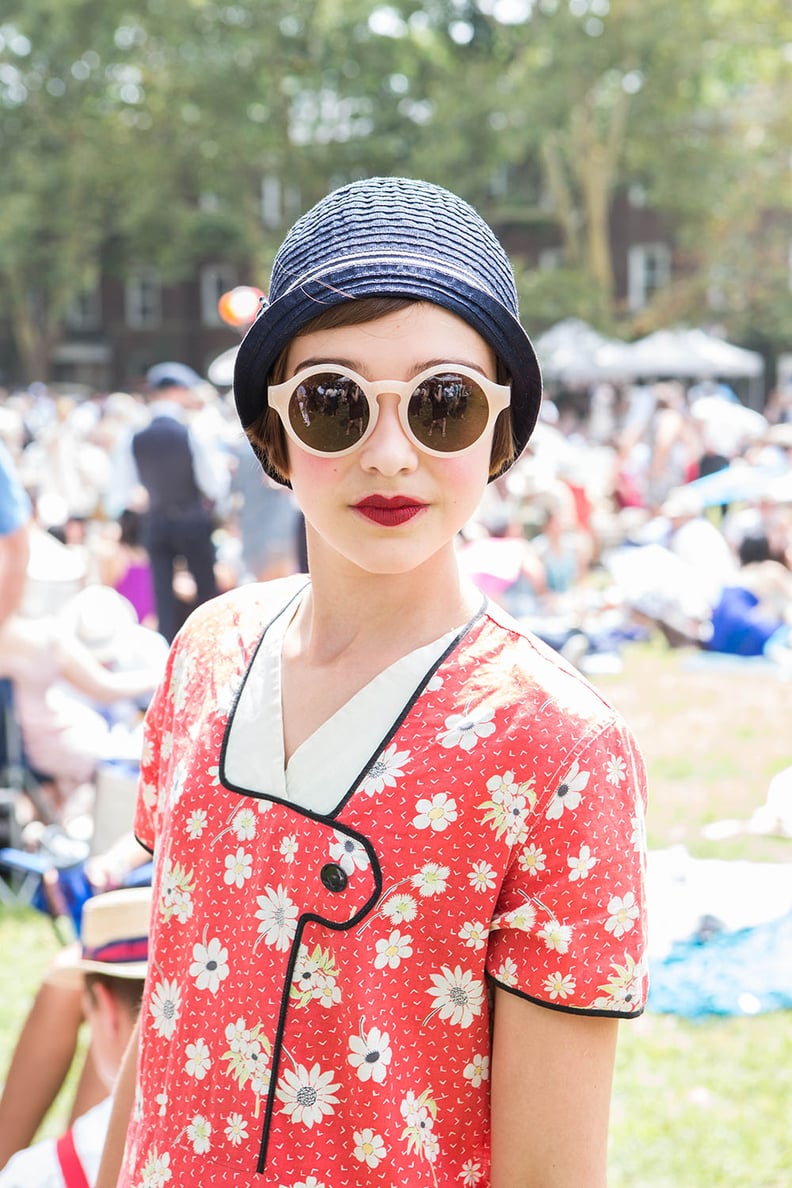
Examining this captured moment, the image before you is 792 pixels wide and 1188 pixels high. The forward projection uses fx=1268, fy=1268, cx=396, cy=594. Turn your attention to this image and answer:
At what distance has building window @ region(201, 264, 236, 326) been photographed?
43.8 meters

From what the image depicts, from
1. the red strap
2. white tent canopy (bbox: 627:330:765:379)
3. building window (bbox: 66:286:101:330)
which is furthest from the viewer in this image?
building window (bbox: 66:286:101:330)

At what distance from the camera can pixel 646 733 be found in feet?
24.7

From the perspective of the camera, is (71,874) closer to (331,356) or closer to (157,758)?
(157,758)

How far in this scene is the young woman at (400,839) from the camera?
45.6 inches

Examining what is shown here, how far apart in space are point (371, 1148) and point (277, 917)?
0.23 m

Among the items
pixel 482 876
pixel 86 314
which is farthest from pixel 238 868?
pixel 86 314

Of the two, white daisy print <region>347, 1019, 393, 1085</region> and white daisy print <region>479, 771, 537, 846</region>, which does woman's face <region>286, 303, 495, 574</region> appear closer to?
white daisy print <region>479, 771, 537, 846</region>

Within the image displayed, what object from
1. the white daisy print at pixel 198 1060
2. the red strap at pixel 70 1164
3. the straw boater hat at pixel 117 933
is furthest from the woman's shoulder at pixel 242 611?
the red strap at pixel 70 1164

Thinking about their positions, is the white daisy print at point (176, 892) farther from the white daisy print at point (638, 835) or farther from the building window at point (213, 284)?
the building window at point (213, 284)

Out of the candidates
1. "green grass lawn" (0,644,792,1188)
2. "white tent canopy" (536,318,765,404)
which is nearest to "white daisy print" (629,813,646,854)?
"green grass lawn" (0,644,792,1188)

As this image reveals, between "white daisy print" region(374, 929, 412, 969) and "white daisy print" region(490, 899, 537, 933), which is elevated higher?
"white daisy print" region(490, 899, 537, 933)

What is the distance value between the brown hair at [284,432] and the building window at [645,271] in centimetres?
3770

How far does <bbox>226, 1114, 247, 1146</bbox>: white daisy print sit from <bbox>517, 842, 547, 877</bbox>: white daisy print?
37 centimetres

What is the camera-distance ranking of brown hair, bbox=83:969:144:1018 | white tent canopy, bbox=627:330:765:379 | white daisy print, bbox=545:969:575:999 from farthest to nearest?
1. white tent canopy, bbox=627:330:765:379
2. brown hair, bbox=83:969:144:1018
3. white daisy print, bbox=545:969:575:999
